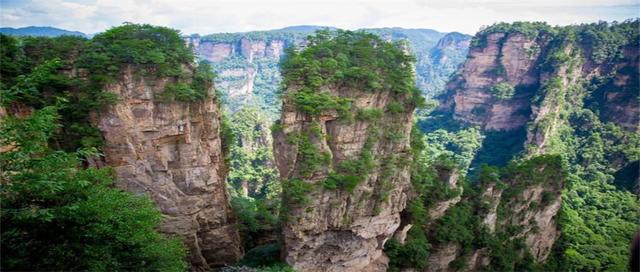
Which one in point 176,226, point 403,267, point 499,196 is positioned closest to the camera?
point 176,226

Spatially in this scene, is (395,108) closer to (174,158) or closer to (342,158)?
(342,158)

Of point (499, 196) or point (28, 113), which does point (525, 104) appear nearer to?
point (499, 196)

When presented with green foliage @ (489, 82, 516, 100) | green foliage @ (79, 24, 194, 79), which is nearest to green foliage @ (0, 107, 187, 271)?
green foliage @ (79, 24, 194, 79)

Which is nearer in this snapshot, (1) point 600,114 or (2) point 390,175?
(2) point 390,175

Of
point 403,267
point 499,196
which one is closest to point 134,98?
point 403,267

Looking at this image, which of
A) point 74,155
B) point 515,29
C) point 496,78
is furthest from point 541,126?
point 74,155
